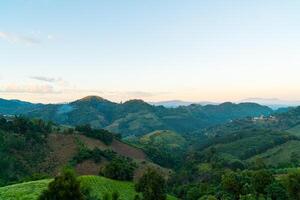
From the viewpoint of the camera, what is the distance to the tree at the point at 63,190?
67.1 m

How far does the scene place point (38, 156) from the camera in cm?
19712

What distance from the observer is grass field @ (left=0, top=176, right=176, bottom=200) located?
267ft

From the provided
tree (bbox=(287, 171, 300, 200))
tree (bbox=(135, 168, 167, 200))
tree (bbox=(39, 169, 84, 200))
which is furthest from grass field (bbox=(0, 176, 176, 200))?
tree (bbox=(287, 171, 300, 200))

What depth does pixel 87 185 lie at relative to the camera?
101 meters

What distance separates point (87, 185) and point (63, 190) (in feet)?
115

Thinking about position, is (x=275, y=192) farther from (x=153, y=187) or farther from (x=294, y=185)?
(x=153, y=187)

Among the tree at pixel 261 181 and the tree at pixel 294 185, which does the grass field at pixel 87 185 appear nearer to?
the tree at pixel 261 181

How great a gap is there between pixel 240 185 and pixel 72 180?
47.0 metres

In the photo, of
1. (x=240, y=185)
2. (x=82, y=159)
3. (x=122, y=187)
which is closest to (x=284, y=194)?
(x=240, y=185)

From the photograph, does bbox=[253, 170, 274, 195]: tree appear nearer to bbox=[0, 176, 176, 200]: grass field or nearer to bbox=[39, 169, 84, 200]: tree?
bbox=[0, 176, 176, 200]: grass field

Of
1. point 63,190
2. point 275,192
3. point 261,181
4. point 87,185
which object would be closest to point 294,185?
point 275,192

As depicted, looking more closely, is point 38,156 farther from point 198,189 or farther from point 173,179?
point 198,189

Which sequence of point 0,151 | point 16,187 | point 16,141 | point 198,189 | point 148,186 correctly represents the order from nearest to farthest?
point 16,187
point 148,186
point 198,189
point 0,151
point 16,141

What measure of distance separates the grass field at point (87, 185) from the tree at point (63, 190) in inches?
541
